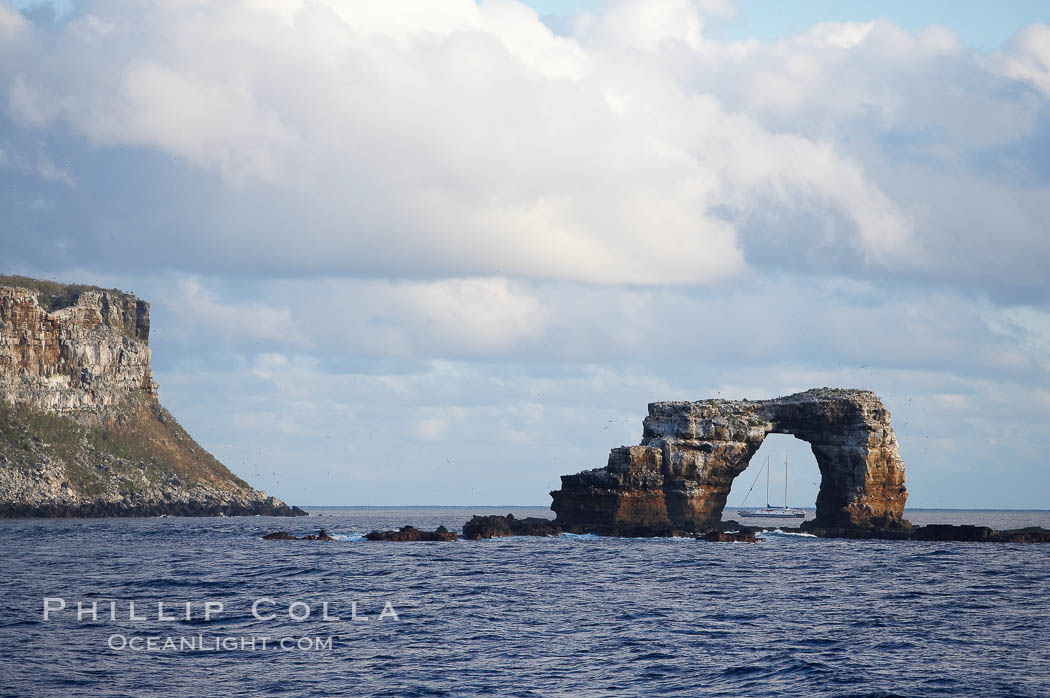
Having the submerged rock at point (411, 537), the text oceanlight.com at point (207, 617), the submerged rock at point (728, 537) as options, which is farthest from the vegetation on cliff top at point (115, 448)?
the text oceanlight.com at point (207, 617)

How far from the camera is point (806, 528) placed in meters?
97.3

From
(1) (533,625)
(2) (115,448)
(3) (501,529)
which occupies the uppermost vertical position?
(2) (115,448)

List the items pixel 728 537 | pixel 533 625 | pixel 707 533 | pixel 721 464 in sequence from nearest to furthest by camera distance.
Answer: pixel 533 625 → pixel 707 533 → pixel 728 537 → pixel 721 464

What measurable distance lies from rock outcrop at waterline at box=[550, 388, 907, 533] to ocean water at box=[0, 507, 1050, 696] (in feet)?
60.1

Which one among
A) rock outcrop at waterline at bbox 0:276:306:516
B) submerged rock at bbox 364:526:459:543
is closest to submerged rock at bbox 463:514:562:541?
submerged rock at bbox 364:526:459:543

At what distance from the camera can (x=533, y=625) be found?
40.1 m

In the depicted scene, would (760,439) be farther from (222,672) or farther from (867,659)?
(222,672)

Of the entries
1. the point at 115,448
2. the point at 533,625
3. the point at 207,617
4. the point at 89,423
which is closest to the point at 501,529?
the point at 533,625

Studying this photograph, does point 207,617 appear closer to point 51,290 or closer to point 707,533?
point 707,533

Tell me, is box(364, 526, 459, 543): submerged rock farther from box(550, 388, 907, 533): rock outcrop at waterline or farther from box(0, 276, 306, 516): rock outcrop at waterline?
box(0, 276, 306, 516): rock outcrop at waterline

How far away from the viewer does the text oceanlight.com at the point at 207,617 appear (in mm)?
34438

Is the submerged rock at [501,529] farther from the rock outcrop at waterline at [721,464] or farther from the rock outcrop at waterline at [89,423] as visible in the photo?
the rock outcrop at waterline at [89,423]

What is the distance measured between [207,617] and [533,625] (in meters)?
12.3

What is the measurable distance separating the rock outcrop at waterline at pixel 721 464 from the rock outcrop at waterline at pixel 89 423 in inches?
3368
